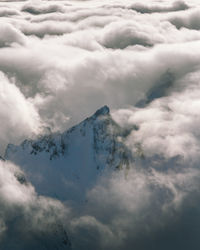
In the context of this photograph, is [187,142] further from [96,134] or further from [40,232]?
[40,232]

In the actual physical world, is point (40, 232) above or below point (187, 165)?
below

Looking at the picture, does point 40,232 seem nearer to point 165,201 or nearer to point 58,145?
point 58,145


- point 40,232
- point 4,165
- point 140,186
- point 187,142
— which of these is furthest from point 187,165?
point 4,165

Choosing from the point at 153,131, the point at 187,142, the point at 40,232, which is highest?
the point at 153,131

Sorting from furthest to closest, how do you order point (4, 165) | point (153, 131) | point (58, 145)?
point (153, 131), point (58, 145), point (4, 165)

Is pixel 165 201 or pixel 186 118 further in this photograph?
pixel 186 118

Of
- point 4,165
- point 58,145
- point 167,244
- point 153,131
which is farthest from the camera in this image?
point 153,131

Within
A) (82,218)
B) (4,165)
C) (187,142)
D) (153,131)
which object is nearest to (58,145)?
(4,165)
